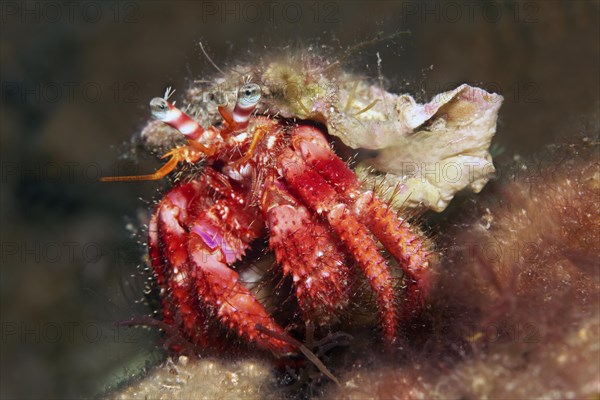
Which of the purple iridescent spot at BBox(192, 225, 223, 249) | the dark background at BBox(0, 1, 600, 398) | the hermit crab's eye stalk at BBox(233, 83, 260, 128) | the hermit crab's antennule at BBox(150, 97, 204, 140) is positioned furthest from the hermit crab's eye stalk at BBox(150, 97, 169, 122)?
the dark background at BBox(0, 1, 600, 398)

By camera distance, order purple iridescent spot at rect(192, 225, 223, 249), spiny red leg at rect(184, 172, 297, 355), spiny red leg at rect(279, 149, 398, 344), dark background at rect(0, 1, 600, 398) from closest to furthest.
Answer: spiny red leg at rect(279, 149, 398, 344) < spiny red leg at rect(184, 172, 297, 355) < purple iridescent spot at rect(192, 225, 223, 249) < dark background at rect(0, 1, 600, 398)

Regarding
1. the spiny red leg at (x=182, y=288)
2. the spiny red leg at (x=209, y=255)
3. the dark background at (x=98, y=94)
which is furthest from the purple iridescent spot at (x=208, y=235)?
the dark background at (x=98, y=94)

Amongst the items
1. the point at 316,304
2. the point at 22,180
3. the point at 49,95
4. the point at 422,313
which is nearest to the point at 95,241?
the point at 22,180

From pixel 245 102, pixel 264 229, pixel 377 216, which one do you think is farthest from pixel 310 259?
pixel 245 102

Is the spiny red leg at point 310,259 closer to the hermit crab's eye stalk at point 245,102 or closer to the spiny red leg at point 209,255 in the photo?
the spiny red leg at point 209,255

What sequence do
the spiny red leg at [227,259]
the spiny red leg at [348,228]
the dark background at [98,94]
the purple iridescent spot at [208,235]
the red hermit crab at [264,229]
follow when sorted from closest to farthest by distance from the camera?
the spiny red leg at [348,228]
the red hermit crab at [264,229]
the spiny red leg at [227,259]
the purple iridescent spot at [208,235]
the dark background at [98,94]

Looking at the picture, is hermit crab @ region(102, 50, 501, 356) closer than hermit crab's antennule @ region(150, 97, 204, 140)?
Yes

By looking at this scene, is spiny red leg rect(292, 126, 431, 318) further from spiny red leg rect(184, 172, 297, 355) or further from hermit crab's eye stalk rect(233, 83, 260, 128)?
spiny red leg rect(184, 172, 297, 355)

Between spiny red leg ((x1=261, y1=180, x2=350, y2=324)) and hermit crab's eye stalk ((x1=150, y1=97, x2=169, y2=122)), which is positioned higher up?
hermit crab's eye stalk ((x1=150, y1=97, x2=169, y2=122))
